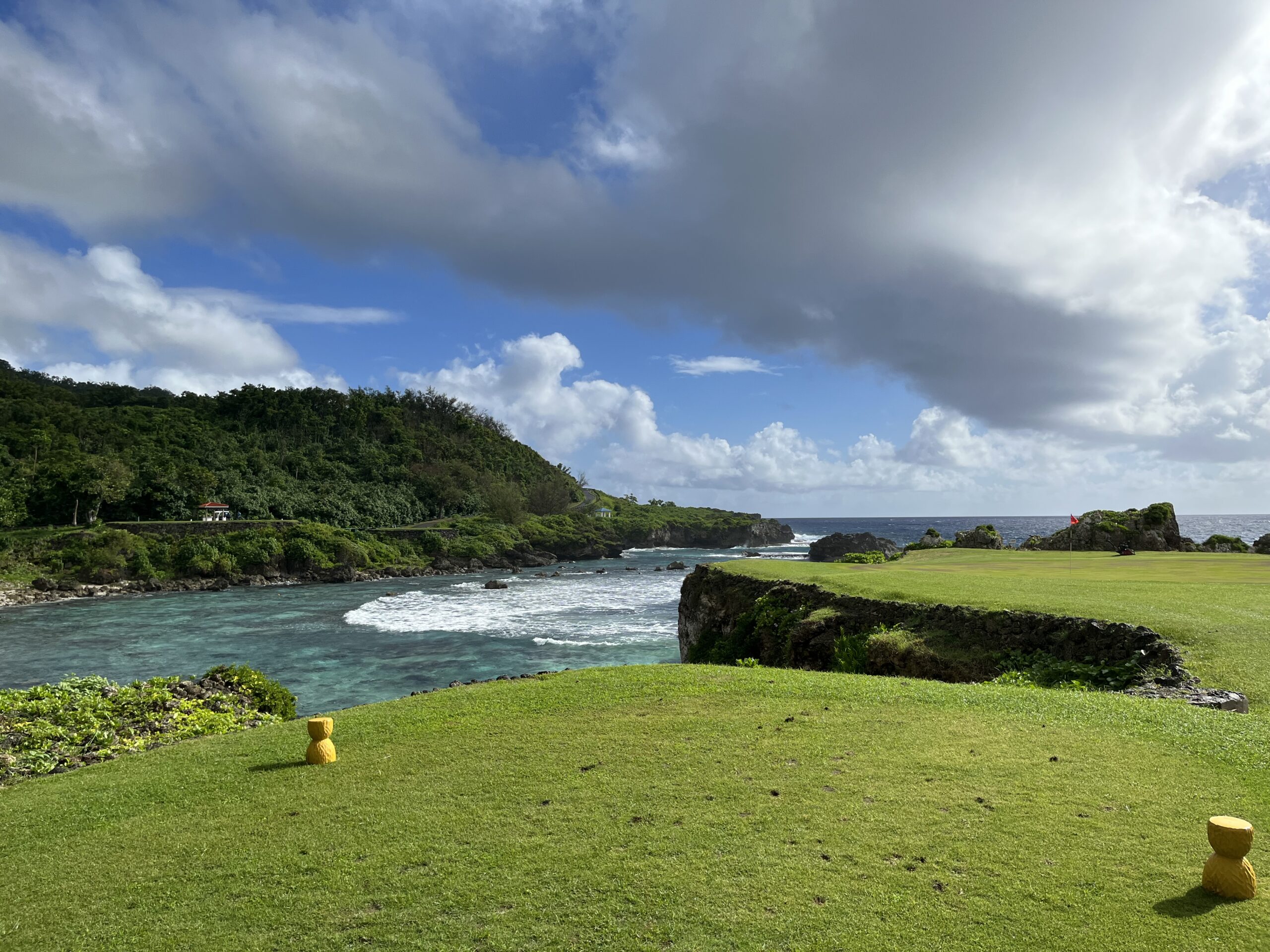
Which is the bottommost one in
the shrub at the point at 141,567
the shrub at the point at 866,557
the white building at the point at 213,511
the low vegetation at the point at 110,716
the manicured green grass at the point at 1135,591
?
the shrub at the point at 141,567

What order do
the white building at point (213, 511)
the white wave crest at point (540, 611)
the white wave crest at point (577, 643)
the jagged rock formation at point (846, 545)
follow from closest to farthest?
1. the white wave crest at point (577, 643)
2. the white wave crest at point (540, 611)
3. the white building at point (213, 511)
4. the jagged rock formation at point (846, 545)

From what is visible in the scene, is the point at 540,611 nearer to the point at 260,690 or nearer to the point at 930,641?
the point at 260,690

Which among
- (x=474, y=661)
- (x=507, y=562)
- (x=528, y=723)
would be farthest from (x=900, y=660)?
(x=507, y=562)

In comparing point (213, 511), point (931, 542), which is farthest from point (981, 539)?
point (213, 511)

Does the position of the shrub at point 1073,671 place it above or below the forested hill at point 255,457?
below

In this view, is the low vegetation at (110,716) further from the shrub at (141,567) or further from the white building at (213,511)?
the white building at (213,511)

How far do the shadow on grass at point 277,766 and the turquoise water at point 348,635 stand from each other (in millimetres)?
14168

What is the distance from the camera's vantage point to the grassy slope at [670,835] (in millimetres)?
4379

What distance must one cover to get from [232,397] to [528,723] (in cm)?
11852

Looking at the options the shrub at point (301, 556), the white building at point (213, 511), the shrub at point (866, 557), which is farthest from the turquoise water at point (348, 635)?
the white building at point (213, 511)

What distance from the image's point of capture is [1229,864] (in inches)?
172

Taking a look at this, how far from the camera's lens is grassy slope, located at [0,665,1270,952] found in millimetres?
4379

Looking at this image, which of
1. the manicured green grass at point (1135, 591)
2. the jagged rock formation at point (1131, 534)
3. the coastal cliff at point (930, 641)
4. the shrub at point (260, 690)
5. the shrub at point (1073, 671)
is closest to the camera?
the manicured green grass at point (1135, 591)

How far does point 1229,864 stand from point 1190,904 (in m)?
0.37
